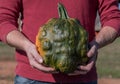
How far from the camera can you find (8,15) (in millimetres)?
4637

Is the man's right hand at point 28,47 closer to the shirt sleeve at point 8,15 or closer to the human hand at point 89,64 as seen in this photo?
the shirt sleeve at point 8,15

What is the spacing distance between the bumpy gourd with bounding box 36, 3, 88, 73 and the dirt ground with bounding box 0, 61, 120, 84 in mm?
9869

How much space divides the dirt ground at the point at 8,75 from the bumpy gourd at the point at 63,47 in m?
9.87

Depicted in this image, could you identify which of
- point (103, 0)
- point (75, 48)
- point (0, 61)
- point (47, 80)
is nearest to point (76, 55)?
point (75, 48)

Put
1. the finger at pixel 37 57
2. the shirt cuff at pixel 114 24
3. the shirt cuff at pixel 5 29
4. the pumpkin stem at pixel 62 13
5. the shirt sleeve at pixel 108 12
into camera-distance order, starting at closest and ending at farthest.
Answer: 1. the finger at pixel 37 57
2. the pumpkin stem at pixel 62 13
3. the shirt cuff at pixel 5 29
4. the shirt cuff at pixel 114 24
5. the shirt sleeve at pixel 108 12

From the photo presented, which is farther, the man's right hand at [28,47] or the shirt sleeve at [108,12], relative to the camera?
the shirt sleeve at [108,12]

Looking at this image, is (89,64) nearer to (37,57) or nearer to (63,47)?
(63,47)

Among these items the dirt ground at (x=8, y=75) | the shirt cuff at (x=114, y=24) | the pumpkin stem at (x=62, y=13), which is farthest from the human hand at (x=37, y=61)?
the dirt ground at (x=8, y=75)

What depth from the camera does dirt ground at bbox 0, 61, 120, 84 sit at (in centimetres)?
1420

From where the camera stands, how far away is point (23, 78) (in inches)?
183

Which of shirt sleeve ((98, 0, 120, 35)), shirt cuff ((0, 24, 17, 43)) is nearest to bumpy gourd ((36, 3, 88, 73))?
shirt cuff ((0, 24, 17, 43))

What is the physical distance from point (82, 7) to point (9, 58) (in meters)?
13.9

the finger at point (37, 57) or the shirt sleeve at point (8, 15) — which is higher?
the shirt sleeve at point (8, 15)

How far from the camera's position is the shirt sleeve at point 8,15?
14.9 feet
